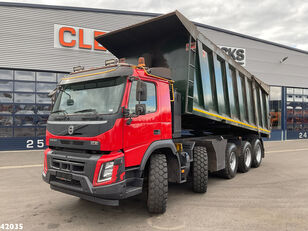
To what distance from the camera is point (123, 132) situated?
12.2ft

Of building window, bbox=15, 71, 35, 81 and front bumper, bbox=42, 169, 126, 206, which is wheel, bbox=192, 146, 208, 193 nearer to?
front bumper, bbox=42, 169, 126, 206

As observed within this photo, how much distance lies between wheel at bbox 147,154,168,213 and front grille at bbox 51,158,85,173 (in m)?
1.23

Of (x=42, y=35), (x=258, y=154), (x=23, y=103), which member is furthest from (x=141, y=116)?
(x=42, y=35)

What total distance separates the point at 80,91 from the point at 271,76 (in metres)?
20.1

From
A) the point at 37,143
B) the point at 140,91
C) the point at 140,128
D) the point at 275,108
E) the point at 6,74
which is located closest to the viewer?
the point at 140,91

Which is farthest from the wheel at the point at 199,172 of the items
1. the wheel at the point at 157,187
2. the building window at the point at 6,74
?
the building window at the point at 6,74

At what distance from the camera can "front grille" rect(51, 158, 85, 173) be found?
371 cm

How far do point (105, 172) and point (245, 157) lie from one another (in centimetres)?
585

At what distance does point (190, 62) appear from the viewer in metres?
5.17

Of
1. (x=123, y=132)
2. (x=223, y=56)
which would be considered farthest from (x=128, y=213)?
(x=223, y=56)

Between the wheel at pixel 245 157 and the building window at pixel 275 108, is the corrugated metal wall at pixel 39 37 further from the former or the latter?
the building window at pixel 275 108

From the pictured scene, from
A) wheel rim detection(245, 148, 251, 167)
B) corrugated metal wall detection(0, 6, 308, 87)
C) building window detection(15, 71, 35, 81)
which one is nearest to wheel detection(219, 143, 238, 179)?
wheel rim detection(245, 148, 251, 167)

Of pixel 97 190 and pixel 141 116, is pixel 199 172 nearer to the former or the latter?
pixel 141 116

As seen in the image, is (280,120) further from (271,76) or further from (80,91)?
(80,91)
